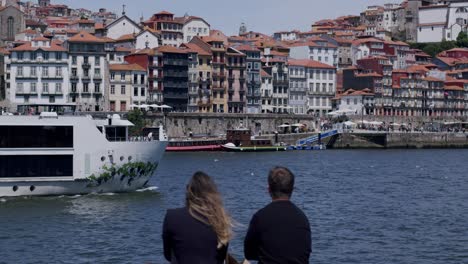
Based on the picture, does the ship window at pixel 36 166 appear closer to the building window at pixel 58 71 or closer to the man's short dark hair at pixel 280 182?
the man's short dark hair at pixel 280 182

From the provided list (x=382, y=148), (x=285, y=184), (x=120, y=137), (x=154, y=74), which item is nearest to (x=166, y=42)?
(x=154, y=74)

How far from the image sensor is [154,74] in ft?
330

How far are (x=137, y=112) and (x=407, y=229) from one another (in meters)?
62.8

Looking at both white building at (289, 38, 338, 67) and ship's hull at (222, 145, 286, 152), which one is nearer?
ship's hull at (222, 145, 286, 152)

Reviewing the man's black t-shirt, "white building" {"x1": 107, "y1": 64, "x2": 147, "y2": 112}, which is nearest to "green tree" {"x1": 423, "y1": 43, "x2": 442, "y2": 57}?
"white building" {"x1": 107, "y1": 64, "x2": 147, "y2": 112}

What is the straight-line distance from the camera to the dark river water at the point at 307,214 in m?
24.6

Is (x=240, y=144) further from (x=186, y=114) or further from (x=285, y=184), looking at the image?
(x=285, y=184)

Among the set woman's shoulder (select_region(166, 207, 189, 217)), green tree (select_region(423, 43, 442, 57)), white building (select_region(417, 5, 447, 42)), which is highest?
white building (select_region(417, 5, 447, 42))

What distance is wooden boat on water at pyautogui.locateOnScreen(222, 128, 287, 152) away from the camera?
8875 centimetres

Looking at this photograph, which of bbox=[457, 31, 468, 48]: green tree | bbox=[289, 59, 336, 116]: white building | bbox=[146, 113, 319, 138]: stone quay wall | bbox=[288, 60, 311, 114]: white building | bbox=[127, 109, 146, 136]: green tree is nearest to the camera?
bbox=[127, 109, 146, 136]: green tree

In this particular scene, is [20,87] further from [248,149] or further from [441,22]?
[441,22]

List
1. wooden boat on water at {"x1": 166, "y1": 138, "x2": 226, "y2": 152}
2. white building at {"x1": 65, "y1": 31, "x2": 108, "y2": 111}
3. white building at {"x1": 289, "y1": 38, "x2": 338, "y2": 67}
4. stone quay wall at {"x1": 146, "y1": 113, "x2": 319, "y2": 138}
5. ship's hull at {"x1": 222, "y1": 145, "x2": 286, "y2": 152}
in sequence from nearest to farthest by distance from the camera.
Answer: wooden boat on water at {"x1": 166, "y1": 138, "x2": 226, "y2": 152}
ship's hull at {"x1": 222, "y1": 145, "x2": 286, "y2": 152}
white building at {"x1": 65, "y1": 31, "x2": 108, "y2": 111}
stone quay wall at {"x1": 146, "y1": 113, "x2": 319, "y2": 138}
white building at {"x1": 289, "y1": 38, "x2": 338, "y2": 67}

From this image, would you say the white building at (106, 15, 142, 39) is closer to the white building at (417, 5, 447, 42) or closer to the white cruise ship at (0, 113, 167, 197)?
the white building at (417, 5, 447, 42)

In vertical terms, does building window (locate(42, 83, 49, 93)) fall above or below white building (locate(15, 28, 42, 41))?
below
